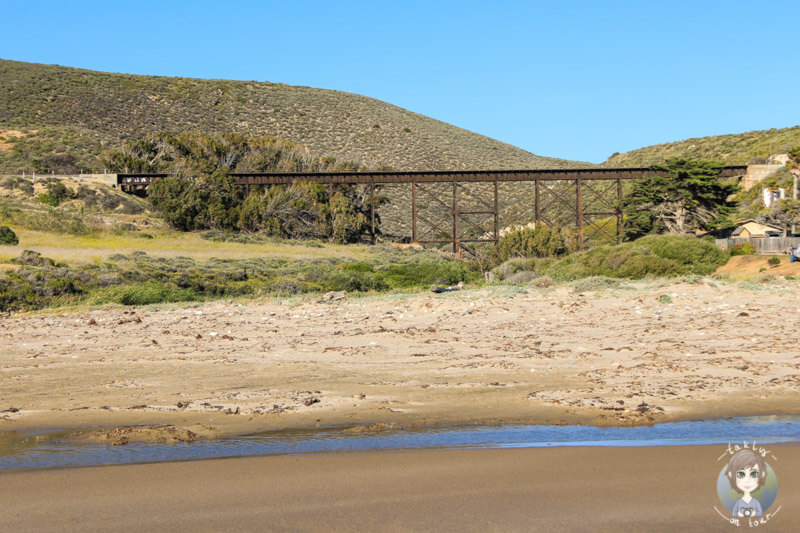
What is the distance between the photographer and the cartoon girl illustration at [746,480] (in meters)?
4.75

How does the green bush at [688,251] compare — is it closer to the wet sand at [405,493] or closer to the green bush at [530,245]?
the green bush at [530,245]

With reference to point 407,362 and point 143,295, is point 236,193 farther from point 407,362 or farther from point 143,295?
point 407,362

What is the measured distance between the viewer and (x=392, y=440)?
22.5 feet

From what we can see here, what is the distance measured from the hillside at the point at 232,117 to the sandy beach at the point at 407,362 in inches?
2826

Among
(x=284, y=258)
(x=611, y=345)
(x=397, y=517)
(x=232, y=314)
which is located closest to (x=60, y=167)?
(x=284, y=258)

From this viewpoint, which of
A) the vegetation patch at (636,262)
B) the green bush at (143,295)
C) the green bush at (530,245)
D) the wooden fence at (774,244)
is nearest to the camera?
the green bush at (143,295)

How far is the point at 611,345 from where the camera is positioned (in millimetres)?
11375

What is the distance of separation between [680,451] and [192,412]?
4822 millimetres

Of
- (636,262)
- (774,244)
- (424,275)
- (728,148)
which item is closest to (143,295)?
(424,275)

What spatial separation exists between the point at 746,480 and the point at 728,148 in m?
87.8

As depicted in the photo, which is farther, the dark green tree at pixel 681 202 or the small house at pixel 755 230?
the dark green tree at pixel 681 202

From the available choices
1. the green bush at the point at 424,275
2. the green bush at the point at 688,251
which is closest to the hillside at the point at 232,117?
the green bush at the point at 424,275
